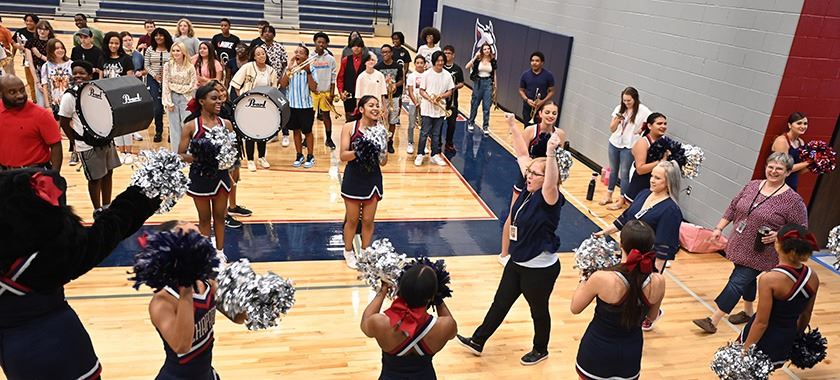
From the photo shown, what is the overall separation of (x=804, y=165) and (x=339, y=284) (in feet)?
14.1

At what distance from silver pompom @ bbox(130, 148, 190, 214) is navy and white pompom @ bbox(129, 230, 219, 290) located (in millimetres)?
378

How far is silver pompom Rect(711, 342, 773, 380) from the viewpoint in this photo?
3.46 meters

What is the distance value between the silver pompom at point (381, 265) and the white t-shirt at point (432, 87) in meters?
5.13

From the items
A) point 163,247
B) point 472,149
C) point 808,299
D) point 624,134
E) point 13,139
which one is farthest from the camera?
point 472,149

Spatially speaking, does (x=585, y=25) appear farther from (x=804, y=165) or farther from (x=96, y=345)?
(x=96, y=345)

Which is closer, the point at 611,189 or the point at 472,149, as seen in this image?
the point at 611,189

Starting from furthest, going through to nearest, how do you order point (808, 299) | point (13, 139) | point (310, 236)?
point (310, 236), point (13, 139), point (808, 299)

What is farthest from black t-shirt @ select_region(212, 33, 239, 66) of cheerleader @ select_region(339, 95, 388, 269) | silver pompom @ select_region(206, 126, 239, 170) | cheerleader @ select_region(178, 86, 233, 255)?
silver pompom @ select_region(206, 126, 239, 170)

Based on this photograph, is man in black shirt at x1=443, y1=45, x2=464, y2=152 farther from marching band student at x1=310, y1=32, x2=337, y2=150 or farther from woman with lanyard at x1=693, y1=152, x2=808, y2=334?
woman with lanyard at x1=693, y1=152, x2=808, y2=334

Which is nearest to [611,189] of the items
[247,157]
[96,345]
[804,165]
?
[804,165]

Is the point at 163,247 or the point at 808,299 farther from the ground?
the point at 163,247

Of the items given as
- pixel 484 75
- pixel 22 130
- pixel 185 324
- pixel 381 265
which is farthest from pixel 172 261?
pixel 484 75

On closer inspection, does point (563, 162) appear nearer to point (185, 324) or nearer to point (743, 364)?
point (743, 364)

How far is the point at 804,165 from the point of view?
5328mm
